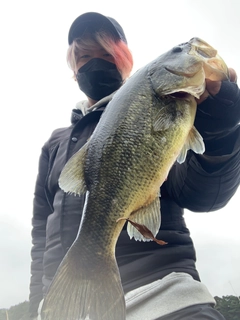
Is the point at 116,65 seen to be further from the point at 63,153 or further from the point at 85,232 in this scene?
the point at 85,232

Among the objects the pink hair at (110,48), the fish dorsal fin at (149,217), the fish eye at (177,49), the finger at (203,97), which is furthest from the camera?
the pink hair at (110,48)

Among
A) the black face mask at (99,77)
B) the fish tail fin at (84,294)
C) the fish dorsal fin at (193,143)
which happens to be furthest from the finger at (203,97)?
the black face mask at (99,77)

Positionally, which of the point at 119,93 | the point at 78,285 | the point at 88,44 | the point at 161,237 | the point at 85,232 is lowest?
the point at 161,237

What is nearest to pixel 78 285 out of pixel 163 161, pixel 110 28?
pixel 163 161

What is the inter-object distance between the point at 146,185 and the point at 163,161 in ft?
0.52

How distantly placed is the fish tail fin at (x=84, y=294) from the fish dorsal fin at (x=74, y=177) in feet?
1.29

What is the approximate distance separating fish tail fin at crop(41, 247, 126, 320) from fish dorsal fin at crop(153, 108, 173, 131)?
0.77 metres

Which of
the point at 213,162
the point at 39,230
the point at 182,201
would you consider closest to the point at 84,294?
the point at 182,201

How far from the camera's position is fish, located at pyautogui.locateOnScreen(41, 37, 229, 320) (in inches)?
62.3

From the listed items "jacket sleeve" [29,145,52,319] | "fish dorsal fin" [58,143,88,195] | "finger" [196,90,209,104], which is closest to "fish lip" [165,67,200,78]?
"finger" [196,90,209,104]

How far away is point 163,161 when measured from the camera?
1.73 m

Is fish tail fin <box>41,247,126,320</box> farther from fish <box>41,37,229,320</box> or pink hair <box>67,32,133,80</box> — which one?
pink hair <box>67,32,133,80</box>

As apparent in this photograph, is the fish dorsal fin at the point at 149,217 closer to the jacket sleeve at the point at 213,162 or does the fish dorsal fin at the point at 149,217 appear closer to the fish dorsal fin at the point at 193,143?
the fish dorsal fin at the point at 193,143

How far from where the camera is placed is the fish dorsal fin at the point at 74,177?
6.02 ft
